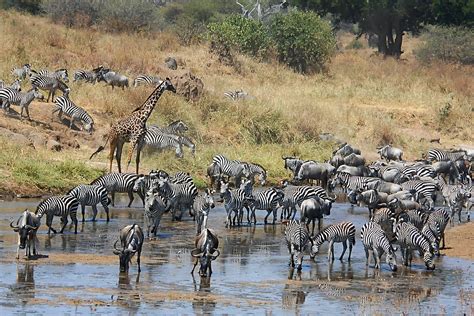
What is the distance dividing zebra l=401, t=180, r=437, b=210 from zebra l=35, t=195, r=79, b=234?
26.8 ft

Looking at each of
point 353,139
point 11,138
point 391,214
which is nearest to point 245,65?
point 353,139

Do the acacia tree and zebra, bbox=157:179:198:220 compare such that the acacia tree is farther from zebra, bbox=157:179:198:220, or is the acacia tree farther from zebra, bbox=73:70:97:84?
zebra, bbox=157:179:198:220

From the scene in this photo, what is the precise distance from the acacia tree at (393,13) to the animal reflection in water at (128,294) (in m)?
40.5

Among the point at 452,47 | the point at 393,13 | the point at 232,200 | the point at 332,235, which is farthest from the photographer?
the point at 452,47

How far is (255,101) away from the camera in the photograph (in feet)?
120

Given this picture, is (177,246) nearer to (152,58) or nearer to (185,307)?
(185,307)

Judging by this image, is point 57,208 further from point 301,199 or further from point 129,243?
point 301,199

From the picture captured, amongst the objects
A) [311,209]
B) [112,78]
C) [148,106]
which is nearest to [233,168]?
[148,106]

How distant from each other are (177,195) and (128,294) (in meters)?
7.29

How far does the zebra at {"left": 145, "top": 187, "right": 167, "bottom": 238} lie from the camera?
66.5ft

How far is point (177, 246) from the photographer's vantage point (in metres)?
19.8

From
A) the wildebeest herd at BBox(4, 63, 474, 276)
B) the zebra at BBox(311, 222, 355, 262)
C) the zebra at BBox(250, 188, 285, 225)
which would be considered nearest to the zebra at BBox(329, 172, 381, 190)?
the wildebeest herd at BBox(4, 63, 474, 276)

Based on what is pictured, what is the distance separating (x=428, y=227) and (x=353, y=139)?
1649 cm

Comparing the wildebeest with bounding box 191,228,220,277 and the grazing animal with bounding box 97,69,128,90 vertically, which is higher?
the grazing animal with bounding box 97,69,128,90
